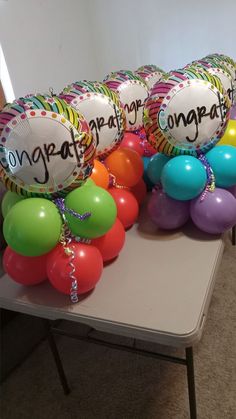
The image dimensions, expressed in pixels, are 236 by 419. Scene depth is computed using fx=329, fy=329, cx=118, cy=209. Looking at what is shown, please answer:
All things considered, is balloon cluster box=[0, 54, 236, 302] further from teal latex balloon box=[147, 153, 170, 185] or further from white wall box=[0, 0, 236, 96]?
white wall box=[0, 0, 236, 96]

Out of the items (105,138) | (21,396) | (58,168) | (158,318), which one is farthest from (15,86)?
(158,318)

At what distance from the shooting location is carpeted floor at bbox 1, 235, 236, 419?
3.92 feet

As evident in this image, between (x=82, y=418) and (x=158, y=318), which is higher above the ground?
(x=158, y=318)

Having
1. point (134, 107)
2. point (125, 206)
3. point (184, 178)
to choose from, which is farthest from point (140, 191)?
point (134, 107)

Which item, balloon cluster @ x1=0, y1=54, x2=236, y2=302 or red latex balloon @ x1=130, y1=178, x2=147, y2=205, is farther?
red latex balloon @ x1=130, y1=178, x2=147, y2=205

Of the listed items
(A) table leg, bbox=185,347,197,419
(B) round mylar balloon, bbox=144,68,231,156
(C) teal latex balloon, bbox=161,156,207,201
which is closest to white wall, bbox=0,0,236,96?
(B) round mylar balloon, bbox=144,68,231,156

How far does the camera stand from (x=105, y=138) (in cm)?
122

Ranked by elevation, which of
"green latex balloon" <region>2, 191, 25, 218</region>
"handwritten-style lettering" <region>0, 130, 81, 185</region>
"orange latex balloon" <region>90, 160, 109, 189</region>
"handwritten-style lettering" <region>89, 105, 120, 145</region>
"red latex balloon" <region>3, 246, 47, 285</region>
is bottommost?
"red latex balloon" <region>3, 246, 47, 285</region>

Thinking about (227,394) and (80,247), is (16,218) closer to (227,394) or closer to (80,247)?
(80,247)

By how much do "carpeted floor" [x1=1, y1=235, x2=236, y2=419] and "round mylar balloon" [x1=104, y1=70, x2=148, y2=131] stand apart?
1.00 meters

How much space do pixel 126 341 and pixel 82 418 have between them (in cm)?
37

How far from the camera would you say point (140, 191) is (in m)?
1.33

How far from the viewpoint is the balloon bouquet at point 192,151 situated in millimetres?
1055

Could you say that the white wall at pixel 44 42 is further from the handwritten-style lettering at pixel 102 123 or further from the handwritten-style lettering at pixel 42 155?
the handwritten-style lettering at pixel 42 155
